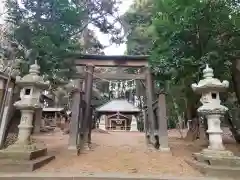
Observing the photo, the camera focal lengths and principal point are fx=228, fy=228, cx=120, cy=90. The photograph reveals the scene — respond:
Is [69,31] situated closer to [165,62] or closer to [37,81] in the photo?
[37,81]

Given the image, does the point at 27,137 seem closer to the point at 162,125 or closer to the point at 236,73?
the point at 162,125

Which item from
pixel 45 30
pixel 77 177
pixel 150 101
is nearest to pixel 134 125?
pixel 150 101

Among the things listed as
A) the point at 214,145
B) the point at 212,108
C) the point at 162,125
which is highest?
the point at 212,108

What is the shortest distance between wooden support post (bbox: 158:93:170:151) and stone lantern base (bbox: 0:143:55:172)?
363 centimetres

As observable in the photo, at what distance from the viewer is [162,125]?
742cm

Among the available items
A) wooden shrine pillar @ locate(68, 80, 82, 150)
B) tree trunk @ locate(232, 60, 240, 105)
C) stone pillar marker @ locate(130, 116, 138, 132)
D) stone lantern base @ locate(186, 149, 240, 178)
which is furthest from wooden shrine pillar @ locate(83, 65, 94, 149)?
stone pillar marker @ locate(130, 116, 138, 132)

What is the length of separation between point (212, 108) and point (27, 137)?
4.61 metres

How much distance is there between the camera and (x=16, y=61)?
7.76 metres

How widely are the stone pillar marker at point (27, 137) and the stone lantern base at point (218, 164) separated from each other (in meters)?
3.62

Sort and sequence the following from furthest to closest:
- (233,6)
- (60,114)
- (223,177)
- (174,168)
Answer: (60,114), (233,6), (174,168), (223,177)

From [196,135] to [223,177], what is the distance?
670 cm

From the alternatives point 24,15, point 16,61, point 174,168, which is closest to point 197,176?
point 174,168

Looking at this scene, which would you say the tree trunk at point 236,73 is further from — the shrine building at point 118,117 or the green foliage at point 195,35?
the shrine building at point 118,117

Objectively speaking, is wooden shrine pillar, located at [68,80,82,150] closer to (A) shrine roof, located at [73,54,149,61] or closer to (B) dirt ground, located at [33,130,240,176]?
(B) dirt ground, located at [33,130,240,176]
